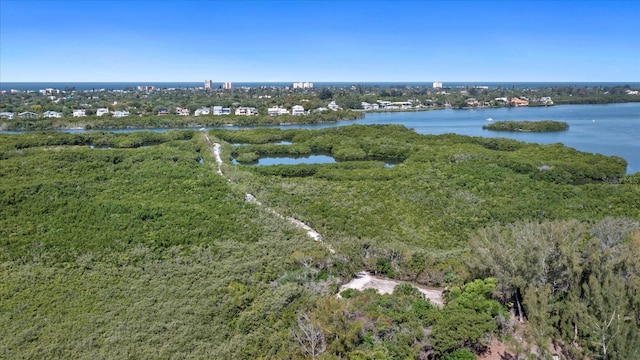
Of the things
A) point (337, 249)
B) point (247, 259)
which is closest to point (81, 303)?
point (247, 259)

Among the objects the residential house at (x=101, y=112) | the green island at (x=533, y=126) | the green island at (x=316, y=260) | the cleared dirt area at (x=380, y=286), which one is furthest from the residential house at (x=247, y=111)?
the cleared dirt area at (x=380, y=286)

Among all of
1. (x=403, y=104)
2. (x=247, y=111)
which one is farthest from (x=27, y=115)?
(x=403, y=104)

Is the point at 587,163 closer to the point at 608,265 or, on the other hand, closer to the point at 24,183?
the point at 608,265

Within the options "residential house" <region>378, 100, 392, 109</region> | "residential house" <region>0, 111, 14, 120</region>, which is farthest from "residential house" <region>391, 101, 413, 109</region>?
"residential house" <region>0, 111, 14, 120</region>

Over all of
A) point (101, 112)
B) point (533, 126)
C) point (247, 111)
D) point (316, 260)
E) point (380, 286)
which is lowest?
point (380, 286)

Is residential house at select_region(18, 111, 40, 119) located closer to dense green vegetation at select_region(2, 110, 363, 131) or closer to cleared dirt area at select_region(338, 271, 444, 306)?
dense green vegetation at select_region(2, 110, 363, 131)

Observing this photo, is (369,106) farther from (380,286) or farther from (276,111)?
(380,286)

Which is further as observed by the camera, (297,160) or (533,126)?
(533,126)
